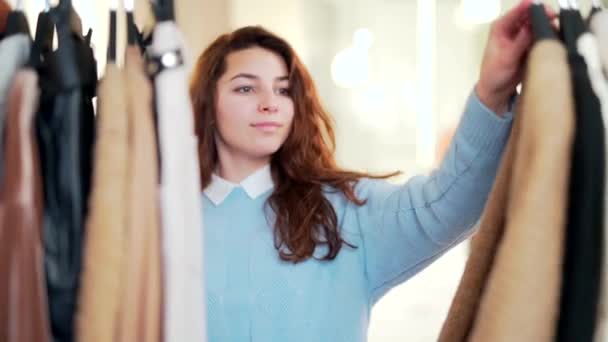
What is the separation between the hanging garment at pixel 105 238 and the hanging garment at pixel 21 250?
0.03 m

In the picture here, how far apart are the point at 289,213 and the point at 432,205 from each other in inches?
10.0

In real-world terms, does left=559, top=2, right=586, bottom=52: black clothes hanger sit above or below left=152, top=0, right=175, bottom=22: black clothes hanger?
below

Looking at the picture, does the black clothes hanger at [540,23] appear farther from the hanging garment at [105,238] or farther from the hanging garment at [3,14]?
the hanging garment at [3,14]

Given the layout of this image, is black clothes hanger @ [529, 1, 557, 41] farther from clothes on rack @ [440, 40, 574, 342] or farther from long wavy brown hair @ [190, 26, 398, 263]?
long wavy brown hair @ [190, 26, 398, 263]

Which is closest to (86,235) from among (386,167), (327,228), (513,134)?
(513,134)

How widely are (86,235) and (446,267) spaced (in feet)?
4.89

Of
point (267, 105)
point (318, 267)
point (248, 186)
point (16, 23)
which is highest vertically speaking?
point (16, 23)

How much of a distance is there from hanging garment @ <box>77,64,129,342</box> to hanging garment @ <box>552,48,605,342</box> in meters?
0.34

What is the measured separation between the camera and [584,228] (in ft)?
1.51

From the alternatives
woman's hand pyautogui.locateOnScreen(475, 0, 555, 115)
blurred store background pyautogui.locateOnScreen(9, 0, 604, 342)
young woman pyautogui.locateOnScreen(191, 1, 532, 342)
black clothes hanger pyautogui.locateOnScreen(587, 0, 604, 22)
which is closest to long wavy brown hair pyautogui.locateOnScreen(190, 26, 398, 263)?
young woman pyautogui.locateOnScreen(191, 1, 532, 342)

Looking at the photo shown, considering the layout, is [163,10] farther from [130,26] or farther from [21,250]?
[21,250]

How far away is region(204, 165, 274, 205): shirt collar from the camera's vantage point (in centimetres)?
100

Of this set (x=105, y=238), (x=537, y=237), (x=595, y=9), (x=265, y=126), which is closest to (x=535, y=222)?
(x=537, y=237)

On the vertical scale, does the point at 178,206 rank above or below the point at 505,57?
below
